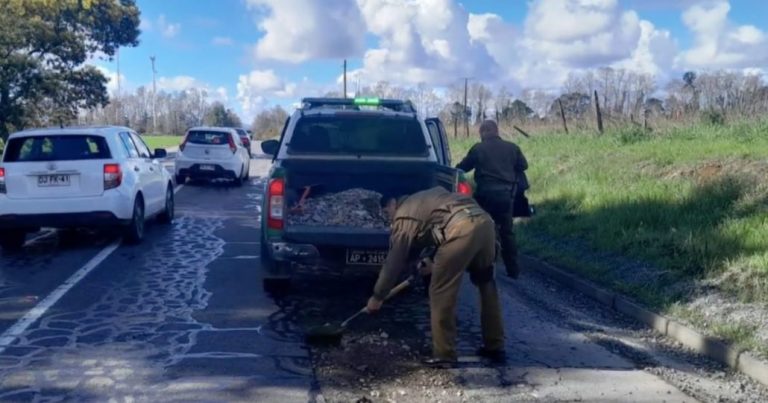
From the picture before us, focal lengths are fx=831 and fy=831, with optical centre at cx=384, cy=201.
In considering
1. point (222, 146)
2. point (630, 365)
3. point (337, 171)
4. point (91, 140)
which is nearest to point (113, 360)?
point (337, 171)

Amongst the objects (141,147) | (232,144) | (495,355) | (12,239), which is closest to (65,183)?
(12,239)

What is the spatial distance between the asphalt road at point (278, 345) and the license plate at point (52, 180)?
3.72 feet

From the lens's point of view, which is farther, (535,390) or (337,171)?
(337,171)

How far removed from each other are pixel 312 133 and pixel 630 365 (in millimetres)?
4184

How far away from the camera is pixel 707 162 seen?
13016 mm

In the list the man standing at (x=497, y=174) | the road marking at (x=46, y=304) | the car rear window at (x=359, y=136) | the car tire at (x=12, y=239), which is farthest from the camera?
the car tire at (x=12, y=239)

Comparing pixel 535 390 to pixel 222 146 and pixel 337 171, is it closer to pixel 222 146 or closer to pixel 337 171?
pixel 337 171

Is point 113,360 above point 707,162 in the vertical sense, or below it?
below

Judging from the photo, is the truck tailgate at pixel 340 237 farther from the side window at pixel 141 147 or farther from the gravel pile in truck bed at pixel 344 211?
the side window at pixel 141 147

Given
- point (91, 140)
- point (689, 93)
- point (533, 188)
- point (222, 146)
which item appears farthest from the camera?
point (689, 93)

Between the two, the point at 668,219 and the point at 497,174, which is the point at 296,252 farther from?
the point at 668,219

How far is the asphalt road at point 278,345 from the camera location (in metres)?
5.42

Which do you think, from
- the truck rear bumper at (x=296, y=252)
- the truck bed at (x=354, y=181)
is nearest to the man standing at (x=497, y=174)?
the truck bed at (x=354, y=181)

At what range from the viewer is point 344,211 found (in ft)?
25.1
